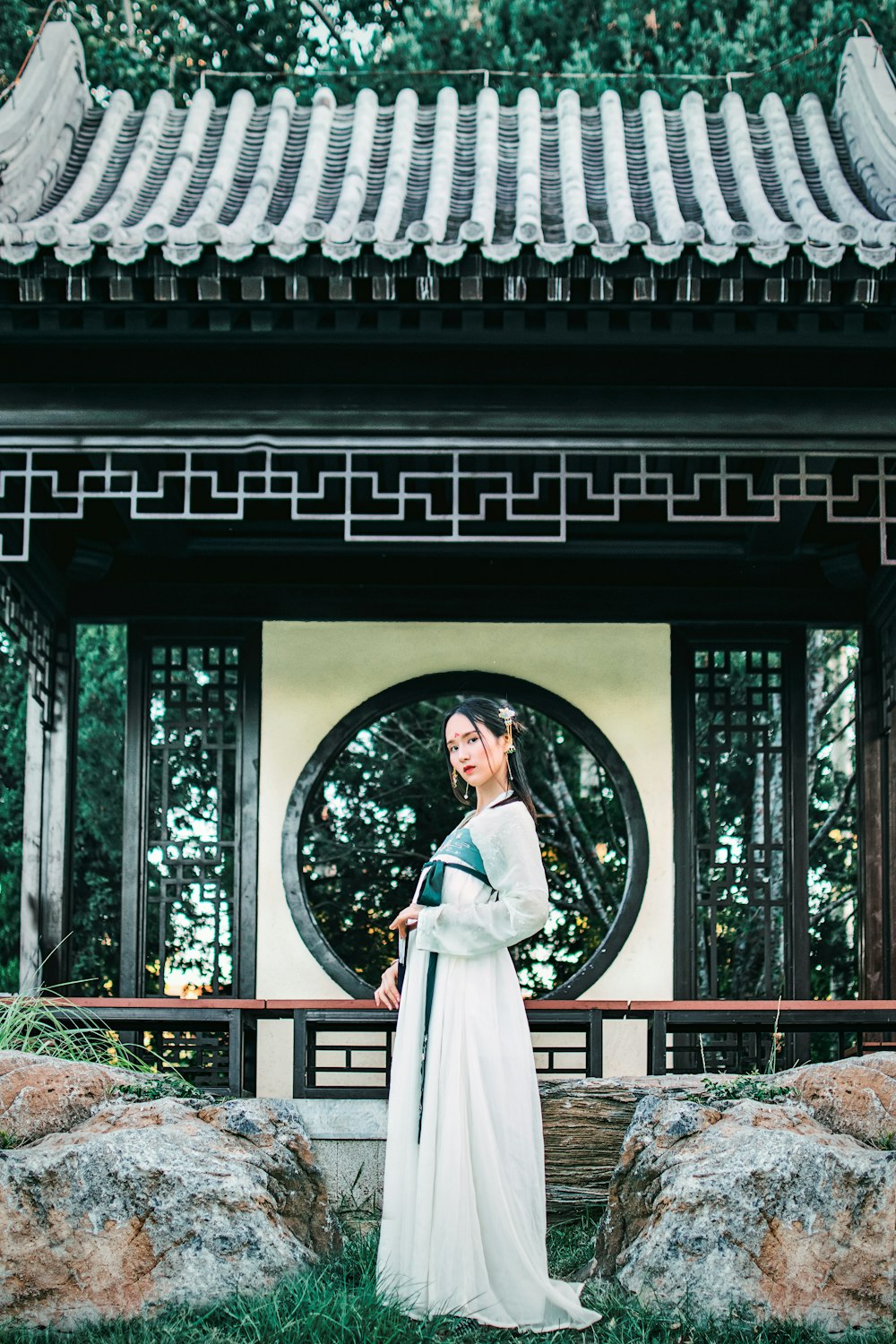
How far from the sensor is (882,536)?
6.12 metres

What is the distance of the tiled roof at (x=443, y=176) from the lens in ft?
18.3

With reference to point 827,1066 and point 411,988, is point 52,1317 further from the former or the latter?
point 827,1066

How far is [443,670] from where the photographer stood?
8.32m

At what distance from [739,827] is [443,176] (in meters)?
8.15

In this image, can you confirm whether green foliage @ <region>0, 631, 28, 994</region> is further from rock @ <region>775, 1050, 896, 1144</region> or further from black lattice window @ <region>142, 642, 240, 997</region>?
rock @ <region>775, 1050, 896, 1144</region>

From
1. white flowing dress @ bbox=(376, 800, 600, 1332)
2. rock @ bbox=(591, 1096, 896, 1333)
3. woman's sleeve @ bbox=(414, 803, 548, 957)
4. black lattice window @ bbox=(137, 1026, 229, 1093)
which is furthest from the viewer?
black lattice window @ bbox=(137, 1026, 229, 1093)

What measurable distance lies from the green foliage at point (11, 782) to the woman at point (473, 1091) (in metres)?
8.36

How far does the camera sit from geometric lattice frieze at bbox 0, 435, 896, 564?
6.22 meters

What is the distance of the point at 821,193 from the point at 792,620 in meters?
2.12

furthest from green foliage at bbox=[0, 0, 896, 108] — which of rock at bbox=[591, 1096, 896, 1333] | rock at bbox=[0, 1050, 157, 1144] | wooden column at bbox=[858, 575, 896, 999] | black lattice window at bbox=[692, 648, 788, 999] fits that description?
rock at bbox=[591, 1096, 896, 1333]

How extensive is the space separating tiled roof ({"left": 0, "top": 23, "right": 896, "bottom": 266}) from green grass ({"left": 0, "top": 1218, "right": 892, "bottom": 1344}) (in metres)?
3.31

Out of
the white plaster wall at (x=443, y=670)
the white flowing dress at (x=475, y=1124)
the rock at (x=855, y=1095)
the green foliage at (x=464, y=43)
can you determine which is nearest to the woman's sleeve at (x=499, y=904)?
the white flowing dress at (x=475, y=1124)

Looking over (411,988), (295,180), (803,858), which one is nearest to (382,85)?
(295,180)

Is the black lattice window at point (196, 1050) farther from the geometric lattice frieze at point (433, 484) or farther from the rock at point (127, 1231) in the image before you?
the geometric lattice frieze at point (433, 484)
